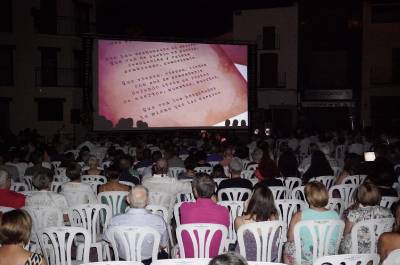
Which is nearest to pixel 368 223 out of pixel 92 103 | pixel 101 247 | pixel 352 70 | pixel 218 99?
pixel 101 247

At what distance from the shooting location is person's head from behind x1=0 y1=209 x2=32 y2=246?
379 cm

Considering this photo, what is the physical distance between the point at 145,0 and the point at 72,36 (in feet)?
25.5

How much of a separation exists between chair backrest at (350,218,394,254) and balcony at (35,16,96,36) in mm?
25897

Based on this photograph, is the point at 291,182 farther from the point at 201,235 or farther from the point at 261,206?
the point at 201,235

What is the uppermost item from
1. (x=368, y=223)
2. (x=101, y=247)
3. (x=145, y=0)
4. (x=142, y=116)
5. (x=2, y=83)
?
(x=145, y=0)

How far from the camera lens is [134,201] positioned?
514 cm

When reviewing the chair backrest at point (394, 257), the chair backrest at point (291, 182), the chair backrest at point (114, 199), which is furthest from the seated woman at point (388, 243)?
the chair backrest at point (291, 182)

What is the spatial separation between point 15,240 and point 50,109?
81.9 ft

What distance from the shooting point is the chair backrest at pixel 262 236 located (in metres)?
4.67

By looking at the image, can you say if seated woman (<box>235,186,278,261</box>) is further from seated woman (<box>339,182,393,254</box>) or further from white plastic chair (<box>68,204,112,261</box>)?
white plastic chair (<box>68,204,112,261</box>)

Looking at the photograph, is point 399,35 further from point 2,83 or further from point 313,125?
point 2,83

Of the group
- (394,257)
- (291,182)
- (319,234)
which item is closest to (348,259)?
(394,257)

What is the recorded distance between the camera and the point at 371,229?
4883 mm

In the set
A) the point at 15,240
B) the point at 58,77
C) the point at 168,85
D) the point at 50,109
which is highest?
the point at 58,77
